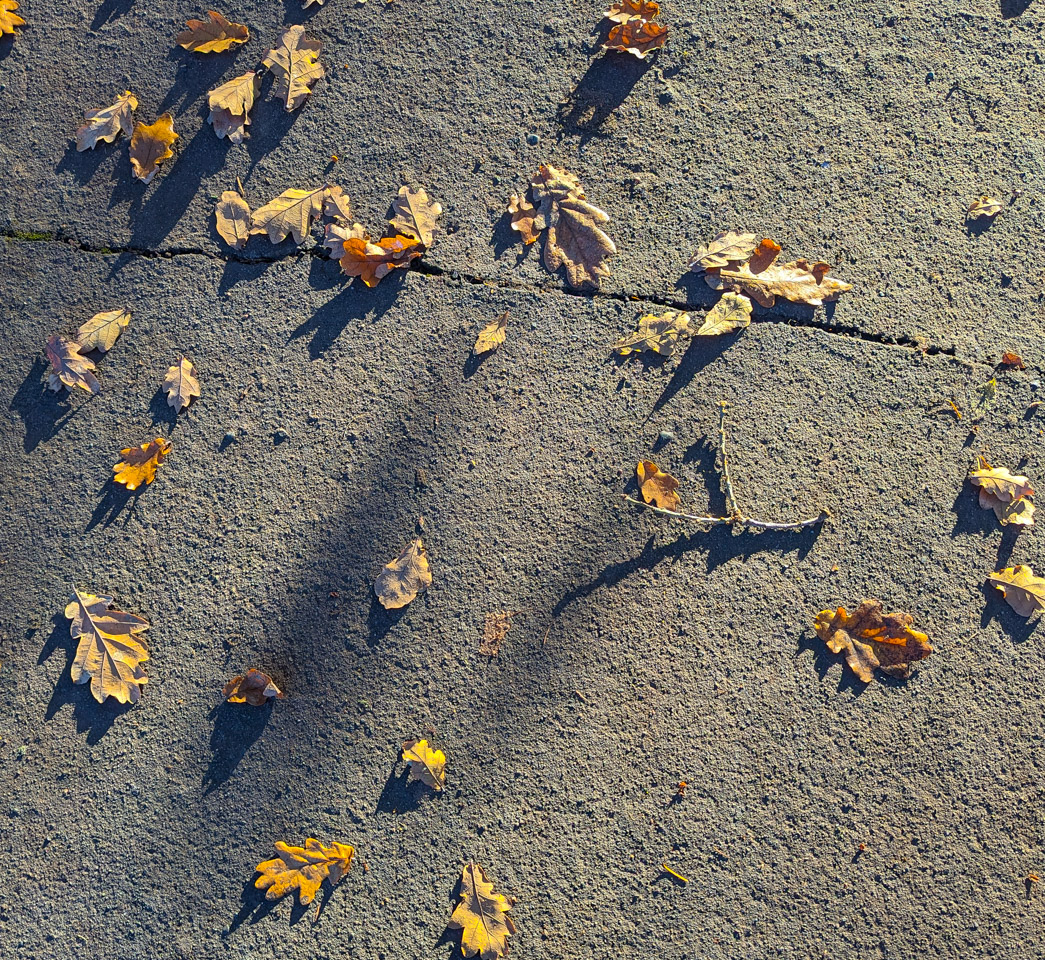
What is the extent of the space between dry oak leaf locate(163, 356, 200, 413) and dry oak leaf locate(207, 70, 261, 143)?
81 cm

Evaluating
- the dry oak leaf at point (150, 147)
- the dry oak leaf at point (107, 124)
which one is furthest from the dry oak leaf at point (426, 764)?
the dry oak leaf at point (107, 124)

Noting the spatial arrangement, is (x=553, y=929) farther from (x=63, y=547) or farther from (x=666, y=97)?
(x=666, y=97)

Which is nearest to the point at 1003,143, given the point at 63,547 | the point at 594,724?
the point at 594,724

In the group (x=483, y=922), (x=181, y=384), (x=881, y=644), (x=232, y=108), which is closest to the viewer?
(x=483, y=922)

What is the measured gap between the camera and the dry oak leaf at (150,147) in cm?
244

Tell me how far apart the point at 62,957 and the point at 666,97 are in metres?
3.29

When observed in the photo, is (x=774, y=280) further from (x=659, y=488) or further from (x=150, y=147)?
(x=150, y=147)

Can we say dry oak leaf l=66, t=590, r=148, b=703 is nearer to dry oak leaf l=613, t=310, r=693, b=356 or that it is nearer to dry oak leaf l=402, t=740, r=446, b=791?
dry oak leaf l=402, t=740, r=446, b=791

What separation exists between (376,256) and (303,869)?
6.22 feet

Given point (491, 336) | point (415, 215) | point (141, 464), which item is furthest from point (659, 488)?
point (141, 464)

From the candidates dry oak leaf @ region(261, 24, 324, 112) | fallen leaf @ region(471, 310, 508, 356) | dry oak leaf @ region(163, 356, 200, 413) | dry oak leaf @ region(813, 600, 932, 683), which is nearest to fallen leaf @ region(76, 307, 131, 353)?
dry oak leaf @ region(163, 356, 200, 413)

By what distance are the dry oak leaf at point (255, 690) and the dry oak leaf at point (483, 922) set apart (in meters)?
0.82

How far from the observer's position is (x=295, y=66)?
2457 millimetres

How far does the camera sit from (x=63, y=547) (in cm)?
227
